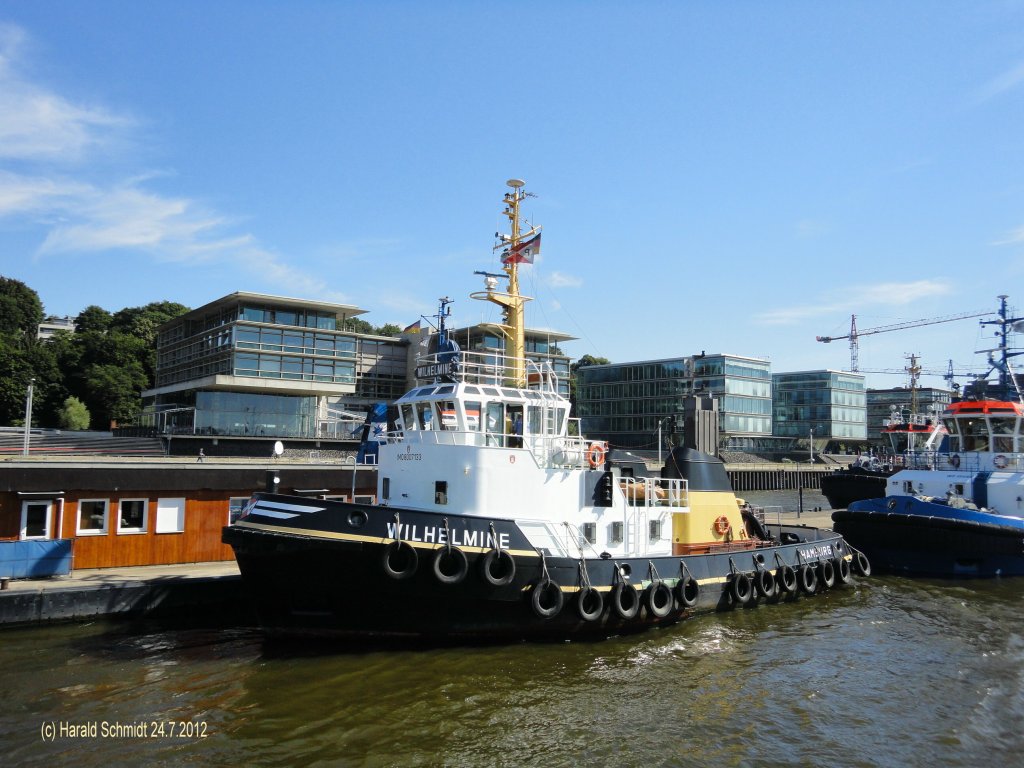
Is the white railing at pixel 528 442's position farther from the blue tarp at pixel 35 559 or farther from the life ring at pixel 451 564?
the blue tarp at pixel 35 559

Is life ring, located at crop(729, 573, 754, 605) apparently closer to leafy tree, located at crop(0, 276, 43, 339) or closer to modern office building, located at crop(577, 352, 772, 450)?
modern office building, located at crop(577, 352, 772, 450)

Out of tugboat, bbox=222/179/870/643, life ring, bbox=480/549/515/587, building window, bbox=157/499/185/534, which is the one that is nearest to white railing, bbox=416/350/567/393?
tugboat, bbox=222/179/870/643

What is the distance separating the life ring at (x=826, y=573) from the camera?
17.3 meters

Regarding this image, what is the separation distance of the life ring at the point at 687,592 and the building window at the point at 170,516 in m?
10.9

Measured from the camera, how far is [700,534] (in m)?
15.7

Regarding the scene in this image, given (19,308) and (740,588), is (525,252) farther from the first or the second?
(19,308)

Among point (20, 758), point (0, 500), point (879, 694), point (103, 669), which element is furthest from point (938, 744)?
point (0, 500)

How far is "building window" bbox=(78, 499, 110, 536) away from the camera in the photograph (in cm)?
1468

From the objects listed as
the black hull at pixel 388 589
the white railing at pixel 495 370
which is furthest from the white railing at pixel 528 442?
the black hull at pixel 388 589

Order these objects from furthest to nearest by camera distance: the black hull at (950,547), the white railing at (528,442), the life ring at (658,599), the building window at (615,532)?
the black hull at (950,547), the building window at (615,532), the life ring at (658,599), the white railing at (528,442)

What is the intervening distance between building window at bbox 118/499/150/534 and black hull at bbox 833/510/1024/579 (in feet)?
65.2

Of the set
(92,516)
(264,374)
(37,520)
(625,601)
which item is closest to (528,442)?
(625,601)

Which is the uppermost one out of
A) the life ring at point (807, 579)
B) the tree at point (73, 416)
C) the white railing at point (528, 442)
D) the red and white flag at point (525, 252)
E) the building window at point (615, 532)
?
the red and white flag at point (525, 252)

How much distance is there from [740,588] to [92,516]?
1390 centimetres
